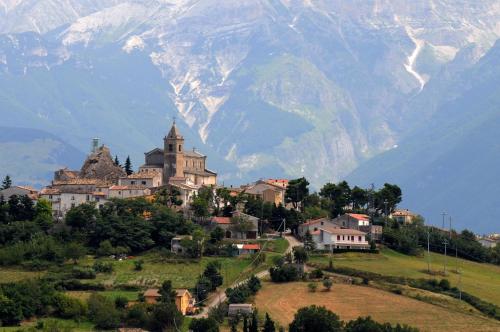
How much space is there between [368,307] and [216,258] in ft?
63.2

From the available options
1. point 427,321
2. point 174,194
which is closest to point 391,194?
point 174,194

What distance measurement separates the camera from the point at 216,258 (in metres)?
126

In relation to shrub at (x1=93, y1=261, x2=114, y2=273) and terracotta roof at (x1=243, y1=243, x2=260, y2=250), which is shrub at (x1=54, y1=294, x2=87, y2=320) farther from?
terracotta roof at (x1=243, y1=243, x2=260, y2=250)

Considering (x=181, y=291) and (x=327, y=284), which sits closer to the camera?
(x=181, y=291)

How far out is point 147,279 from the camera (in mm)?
117688

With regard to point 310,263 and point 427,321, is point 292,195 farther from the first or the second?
point 427,321

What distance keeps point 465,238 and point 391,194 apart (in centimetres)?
865

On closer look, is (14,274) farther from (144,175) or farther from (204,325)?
(144,175)

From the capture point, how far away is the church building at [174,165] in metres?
150

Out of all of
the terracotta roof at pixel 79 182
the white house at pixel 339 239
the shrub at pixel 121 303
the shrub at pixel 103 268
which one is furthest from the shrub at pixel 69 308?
the terracotta roof at pixel 79 182

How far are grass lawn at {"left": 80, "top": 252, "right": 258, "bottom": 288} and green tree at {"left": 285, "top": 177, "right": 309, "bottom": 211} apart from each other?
864 inches

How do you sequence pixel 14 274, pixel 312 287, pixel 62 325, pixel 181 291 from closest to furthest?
pixel 62 325 → pixel 181 291 → pixel 312 287 → pixel 14 274

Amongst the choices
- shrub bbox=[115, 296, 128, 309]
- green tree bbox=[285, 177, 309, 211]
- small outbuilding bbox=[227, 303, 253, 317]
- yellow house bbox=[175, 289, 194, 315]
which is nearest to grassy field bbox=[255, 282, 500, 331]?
small outbuilding bbox=[227, 303, 253, 317]

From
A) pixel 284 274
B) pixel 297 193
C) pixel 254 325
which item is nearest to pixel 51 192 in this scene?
pixel 297 193
